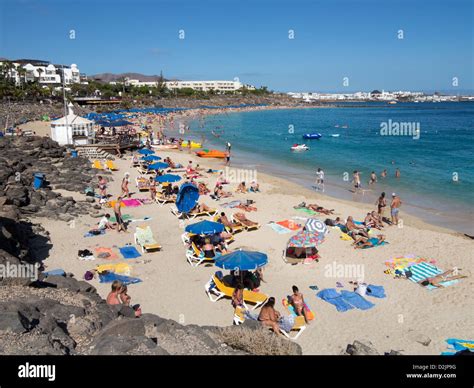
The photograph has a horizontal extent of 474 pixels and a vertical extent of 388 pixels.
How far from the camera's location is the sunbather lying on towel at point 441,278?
1014 centimetres

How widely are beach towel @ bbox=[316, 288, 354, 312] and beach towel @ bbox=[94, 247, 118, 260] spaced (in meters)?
5.73

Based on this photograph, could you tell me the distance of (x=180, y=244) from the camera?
12.8 m

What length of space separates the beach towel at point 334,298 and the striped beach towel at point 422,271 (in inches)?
89.2

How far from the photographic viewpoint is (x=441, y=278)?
1037 cm

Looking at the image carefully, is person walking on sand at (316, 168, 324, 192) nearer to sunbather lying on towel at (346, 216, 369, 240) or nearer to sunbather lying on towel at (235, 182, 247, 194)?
sunbather lying on towel at (235, 182, 247, 194)

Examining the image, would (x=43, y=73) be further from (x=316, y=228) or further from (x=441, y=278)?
(x=441, y=278)

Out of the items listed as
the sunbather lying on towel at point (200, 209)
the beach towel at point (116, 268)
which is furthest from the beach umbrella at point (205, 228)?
the sunbather lying on towel at point (200, 209)

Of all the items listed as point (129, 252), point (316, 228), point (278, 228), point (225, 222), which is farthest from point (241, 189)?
point (129, 252)

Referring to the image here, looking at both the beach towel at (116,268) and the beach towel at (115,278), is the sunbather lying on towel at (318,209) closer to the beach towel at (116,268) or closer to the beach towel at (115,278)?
the beach towel at (116,268)

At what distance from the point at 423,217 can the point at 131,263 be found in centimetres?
1204

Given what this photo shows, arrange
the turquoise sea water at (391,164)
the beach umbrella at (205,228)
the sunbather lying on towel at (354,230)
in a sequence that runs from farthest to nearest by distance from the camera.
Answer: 1. the turquoise sea water at (391,164)
2. the sunbather lying on towel at (354,230)
3. the beach umbrella at (205,228)
